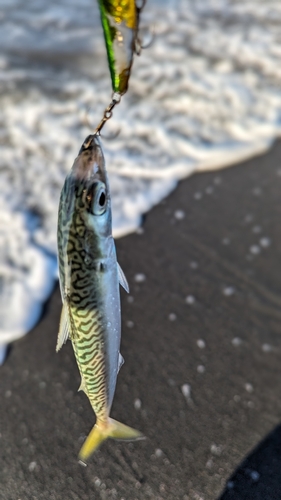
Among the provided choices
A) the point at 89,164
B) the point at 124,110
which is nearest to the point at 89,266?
the point at 89,164

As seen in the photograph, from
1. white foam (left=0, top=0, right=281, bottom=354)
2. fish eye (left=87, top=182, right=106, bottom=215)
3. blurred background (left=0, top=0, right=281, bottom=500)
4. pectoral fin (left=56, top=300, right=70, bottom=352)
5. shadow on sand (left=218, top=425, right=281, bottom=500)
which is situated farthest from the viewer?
white foam (left=0, top=0, right=281, bottom=354)

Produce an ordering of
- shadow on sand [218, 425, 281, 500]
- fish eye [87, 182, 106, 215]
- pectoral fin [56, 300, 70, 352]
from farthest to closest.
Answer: shadow on sand [218, 425, 281, 500], pectoral fin [56, 300, 70, 352], fish eye [87, 182, 106, 215]

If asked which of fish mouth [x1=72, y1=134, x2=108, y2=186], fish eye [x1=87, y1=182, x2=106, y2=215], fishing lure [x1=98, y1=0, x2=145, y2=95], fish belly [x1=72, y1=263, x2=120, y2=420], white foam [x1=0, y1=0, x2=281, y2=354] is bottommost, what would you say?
white foam [x1=0, y1=0, x2=281, y2=354]

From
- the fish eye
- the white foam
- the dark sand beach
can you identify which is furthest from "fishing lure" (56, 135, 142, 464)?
the white foam

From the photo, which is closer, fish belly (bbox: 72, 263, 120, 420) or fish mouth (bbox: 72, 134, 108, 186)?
fish mouth (bbox: 72, 134, 108, 186)

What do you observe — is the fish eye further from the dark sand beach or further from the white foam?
the white foam

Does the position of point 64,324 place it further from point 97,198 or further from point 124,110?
point 124,110
